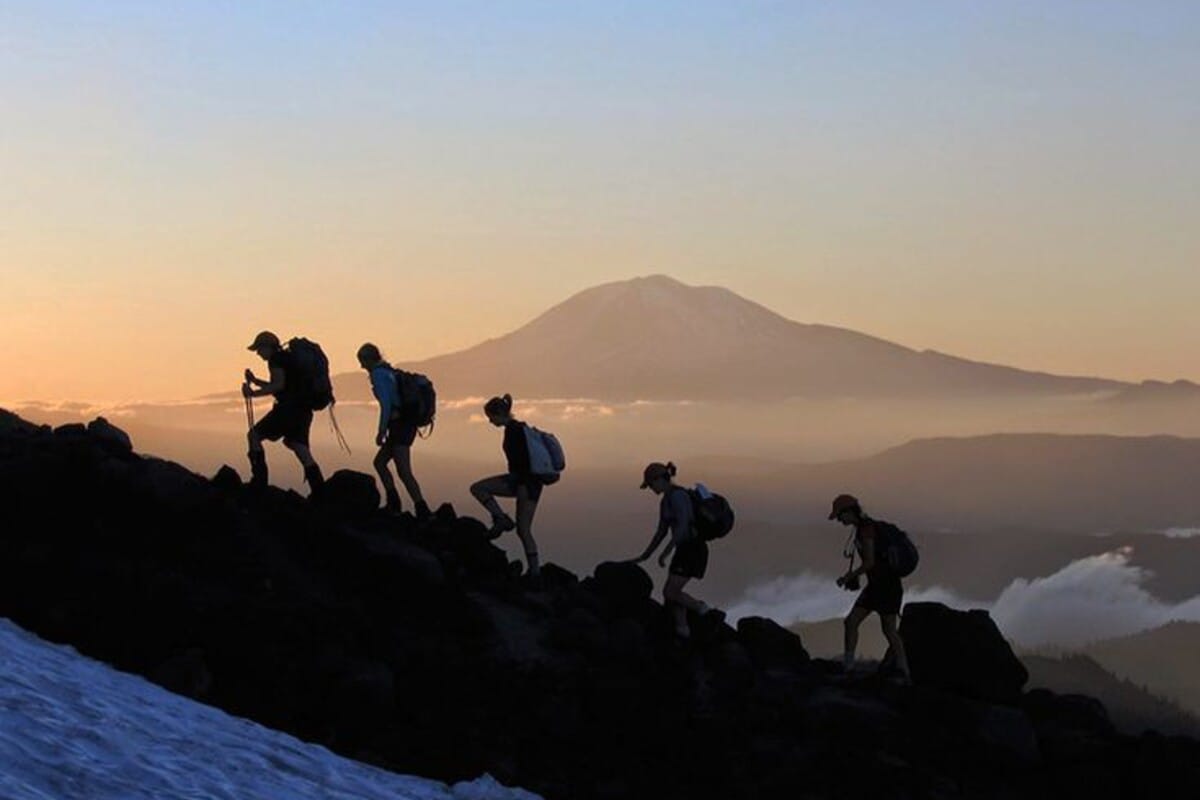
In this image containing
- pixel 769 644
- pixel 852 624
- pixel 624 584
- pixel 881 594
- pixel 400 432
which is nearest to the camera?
pixel 881 594

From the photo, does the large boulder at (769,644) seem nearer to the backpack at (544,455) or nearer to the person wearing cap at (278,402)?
the backpack at (544,455)

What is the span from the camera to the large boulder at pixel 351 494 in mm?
26297

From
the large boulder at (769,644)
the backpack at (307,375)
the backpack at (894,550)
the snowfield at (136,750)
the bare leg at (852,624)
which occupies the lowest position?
the snowfield at (136,750)

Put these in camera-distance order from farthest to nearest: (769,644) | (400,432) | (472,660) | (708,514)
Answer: (769,644)
(400,432)
(708,514)
(472,660)

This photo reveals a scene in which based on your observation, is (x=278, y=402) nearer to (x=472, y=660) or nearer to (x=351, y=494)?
(x=351, y=494)

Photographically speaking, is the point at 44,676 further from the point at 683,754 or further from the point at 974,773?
the point at 974,773

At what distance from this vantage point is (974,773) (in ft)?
79.2

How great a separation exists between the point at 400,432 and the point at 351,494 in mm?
1974

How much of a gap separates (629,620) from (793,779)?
3.36 metres

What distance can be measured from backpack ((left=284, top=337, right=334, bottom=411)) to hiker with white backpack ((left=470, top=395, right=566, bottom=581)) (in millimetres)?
2140

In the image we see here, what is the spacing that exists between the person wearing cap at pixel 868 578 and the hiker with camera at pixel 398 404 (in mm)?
5408

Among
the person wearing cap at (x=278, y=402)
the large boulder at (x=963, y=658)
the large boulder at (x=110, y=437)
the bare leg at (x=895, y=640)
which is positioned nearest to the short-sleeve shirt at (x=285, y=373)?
the person wearing cap at (x=278, y=402)

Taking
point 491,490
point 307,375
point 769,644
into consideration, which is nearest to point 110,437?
point 307,375

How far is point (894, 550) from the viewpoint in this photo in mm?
23406
